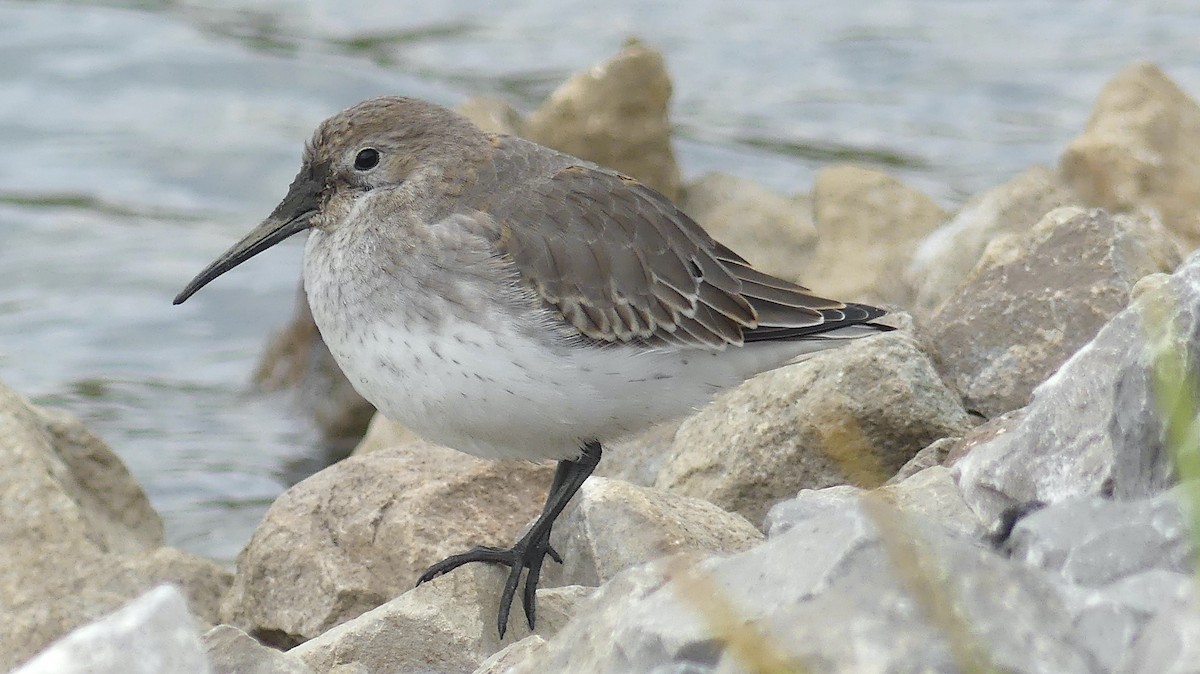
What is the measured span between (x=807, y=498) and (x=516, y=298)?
1351mm

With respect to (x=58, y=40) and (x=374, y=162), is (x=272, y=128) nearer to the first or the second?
(x=58, y=40)

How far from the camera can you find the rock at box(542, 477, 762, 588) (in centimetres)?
510

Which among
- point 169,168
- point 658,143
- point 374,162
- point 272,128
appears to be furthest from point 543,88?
point 374,162

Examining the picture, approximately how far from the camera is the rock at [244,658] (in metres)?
4.23

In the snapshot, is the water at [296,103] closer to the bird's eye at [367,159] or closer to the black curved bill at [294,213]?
the black curved bill at [294,213]

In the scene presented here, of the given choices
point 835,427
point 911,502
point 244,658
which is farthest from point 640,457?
point 244,658

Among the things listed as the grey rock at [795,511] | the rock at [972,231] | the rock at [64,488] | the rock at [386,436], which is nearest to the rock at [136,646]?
the grey rock at [795,511]

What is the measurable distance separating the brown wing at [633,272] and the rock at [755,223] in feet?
12.6

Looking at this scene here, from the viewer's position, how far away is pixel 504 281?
18.0 feet

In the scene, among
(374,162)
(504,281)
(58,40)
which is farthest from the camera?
(58,40)

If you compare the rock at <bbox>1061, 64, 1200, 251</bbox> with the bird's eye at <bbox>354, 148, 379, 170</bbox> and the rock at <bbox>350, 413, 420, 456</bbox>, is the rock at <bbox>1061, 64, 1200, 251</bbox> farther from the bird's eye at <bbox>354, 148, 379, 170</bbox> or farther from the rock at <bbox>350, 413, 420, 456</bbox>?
the bird's eye at <bbox>354, 148, 379, 170</bbox>

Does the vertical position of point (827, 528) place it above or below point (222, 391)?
above

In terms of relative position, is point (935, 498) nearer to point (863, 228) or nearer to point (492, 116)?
point (863, 228)

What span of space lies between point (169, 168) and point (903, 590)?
1152 cm
